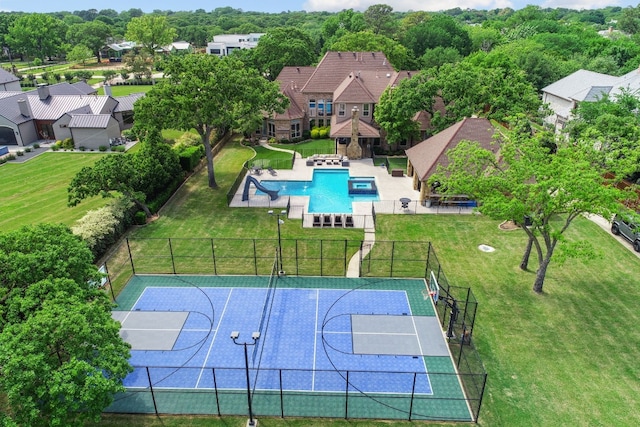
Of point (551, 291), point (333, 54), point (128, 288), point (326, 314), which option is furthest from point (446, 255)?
point (333, 54)

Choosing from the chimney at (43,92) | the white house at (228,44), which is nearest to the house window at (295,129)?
the chimney at (43,92)

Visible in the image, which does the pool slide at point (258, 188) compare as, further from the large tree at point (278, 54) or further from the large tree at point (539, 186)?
the large tree at point (278, 54)

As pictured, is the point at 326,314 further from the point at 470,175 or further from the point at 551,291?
the point at 551,291

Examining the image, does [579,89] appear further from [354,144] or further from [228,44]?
[228,44]

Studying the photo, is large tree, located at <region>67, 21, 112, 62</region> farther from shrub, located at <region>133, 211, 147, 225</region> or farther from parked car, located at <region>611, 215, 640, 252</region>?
parked car, located at <region>611, 215, 640, 252</region>

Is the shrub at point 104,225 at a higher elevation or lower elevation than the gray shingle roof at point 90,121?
lower

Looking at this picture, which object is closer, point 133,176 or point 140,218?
point 133,176

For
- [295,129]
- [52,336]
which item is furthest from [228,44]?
[52,336]
